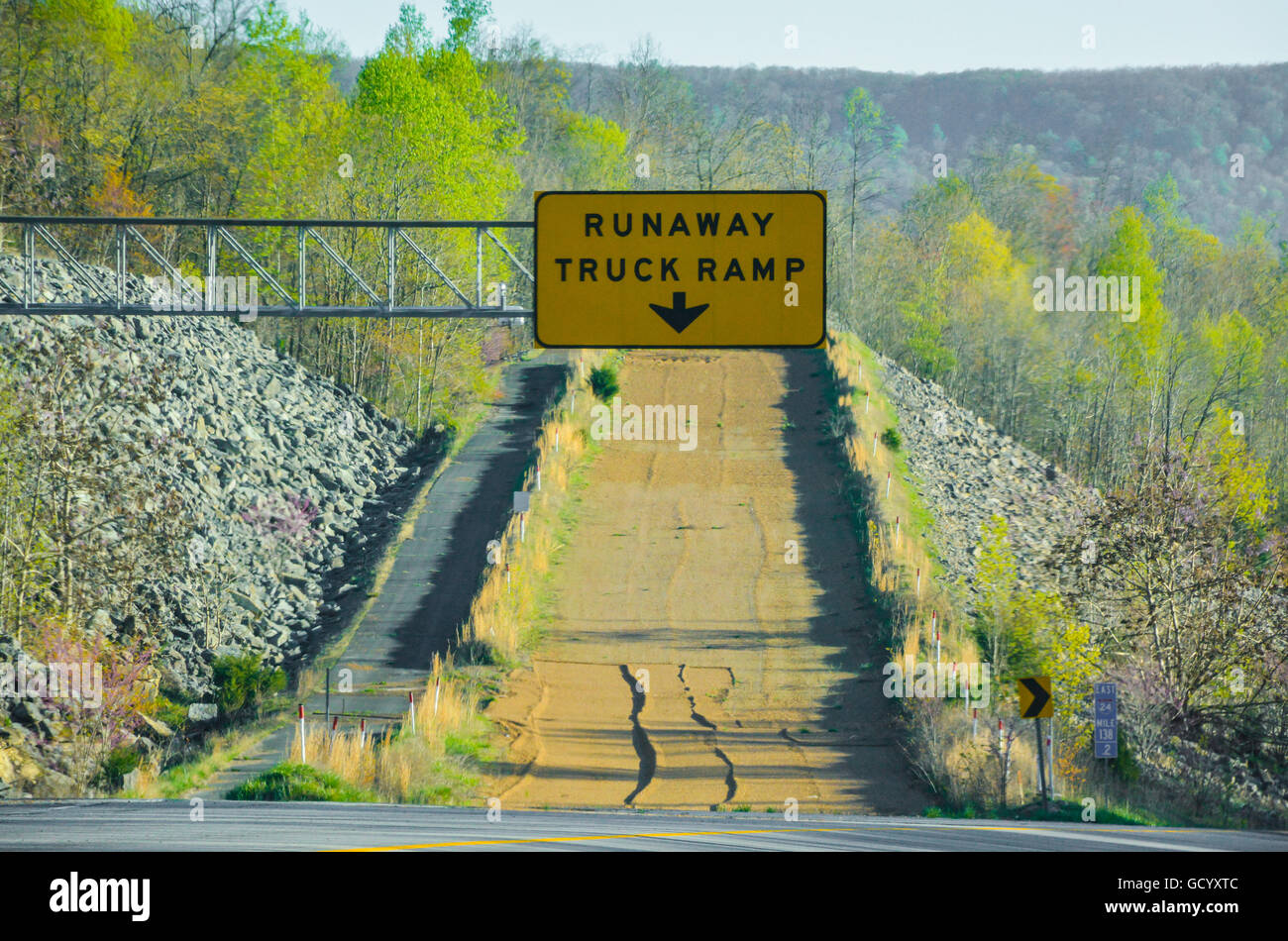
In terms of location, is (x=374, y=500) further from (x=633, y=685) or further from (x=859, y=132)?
(x=859, y=132)

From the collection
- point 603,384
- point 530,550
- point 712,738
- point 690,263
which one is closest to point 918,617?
point 712,738

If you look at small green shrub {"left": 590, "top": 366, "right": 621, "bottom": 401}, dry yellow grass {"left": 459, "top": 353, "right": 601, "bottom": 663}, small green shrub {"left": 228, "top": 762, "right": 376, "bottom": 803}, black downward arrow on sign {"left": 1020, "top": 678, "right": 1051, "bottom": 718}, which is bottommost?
small green shrub {"left": 228, "top": 762, "right": 376, "bottom": 803}

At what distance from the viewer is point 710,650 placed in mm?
28891

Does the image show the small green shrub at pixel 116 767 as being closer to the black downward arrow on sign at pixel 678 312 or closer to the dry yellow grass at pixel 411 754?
the dry yellow grass at pixel 411 754

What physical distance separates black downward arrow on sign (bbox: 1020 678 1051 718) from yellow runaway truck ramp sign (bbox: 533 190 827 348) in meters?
8.03

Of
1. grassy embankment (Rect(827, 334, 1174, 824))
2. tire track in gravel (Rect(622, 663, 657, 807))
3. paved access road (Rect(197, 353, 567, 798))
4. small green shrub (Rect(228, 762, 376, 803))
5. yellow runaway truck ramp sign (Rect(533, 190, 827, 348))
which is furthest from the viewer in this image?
paved access road (Rect(197, 353, 567, 798))

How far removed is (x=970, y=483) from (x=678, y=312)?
3569 centimetres

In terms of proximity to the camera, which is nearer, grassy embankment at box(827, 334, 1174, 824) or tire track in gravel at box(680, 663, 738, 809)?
grassy embankment at box(827, 334, 1174, 824)

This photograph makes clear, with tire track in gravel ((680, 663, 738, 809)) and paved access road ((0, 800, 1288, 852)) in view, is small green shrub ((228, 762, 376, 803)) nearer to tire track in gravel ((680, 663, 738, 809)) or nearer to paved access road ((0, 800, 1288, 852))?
paved access road ((0, 800, 1288, 852))

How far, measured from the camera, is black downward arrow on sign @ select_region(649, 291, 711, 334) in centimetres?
1105

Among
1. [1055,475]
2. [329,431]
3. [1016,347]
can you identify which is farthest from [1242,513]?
[1016,347]

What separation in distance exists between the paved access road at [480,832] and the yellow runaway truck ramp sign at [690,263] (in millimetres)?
4401

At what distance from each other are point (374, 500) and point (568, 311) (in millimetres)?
30694

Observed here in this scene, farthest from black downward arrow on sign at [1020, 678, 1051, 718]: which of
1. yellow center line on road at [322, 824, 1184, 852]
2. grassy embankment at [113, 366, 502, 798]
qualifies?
grassy embankment at [113, 366, 502, 798]
